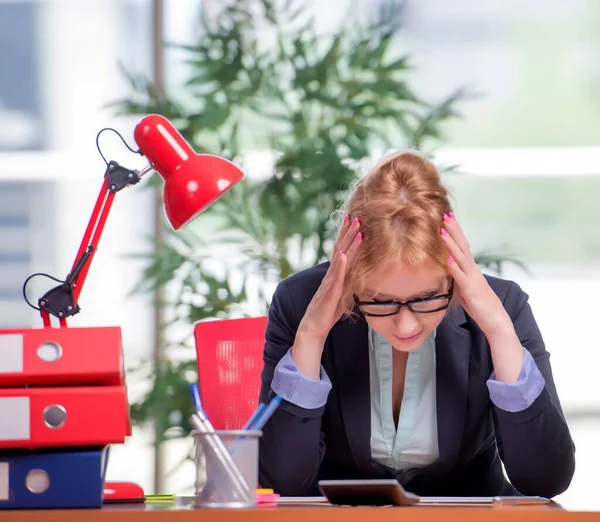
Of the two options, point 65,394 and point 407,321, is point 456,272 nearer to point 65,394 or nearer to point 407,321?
point 407,321

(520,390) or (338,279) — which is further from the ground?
(338,279)

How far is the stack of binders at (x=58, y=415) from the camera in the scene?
3.73 feet

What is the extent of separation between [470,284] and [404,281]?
0.10 meters

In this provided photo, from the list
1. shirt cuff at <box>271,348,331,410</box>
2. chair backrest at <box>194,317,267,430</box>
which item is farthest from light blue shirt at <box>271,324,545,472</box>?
chair backrest at <box>194,317,267,430</box>

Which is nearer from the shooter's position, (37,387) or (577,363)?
(37,387)

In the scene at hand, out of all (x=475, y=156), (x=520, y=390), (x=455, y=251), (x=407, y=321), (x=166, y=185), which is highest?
(x=475, y=156)

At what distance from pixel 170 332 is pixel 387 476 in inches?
86.0

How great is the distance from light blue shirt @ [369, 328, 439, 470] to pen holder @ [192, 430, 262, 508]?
486 mm

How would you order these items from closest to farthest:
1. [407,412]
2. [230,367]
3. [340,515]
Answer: [340,515], [407,412], [230,367]

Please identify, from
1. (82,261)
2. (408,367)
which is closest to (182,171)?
(82,261)

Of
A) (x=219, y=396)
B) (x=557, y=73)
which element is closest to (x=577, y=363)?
(x=557, y=73)

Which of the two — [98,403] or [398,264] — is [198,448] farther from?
[398,264]

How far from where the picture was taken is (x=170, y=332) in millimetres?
3676

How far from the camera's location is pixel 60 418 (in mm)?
1143
